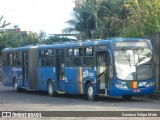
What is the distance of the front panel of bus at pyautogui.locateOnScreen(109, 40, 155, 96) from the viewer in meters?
22.9

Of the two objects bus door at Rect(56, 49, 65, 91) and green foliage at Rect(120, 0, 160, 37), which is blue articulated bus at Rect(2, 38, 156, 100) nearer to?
bus door at Rect(56, 49, 65, 91)

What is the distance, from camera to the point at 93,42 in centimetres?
2434

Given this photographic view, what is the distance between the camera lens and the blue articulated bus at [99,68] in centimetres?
2300

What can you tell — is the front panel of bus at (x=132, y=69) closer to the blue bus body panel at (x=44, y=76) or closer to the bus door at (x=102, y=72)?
the bus door at (x=102, y=72)

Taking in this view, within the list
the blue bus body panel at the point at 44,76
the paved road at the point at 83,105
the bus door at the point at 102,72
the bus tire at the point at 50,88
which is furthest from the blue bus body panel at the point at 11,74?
the bus door at the point at 102,72

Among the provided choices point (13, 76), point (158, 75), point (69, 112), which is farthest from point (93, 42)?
point (13, 76)

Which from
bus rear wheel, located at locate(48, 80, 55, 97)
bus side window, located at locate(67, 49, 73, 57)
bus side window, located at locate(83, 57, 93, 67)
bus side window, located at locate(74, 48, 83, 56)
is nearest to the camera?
bus side window, located at locate(83, 57, 93, 67)

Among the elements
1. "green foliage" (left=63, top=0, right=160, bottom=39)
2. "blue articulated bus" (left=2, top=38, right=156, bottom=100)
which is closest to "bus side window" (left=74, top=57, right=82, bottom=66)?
"blue articulated bus" (left=2, top=38, right=156, bottom=100)

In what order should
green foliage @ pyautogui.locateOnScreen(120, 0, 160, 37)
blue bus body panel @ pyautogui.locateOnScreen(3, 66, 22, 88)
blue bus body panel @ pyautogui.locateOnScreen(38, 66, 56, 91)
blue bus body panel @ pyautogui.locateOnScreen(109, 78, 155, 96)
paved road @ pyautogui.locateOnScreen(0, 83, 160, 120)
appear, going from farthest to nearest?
blue bus body panel @ pyautogui.locateOnScreen(3, 66, 22, 88)
green foliage @ pyautogui.locateOnScreen(120, 0, 160, 37)
blue bus body panel @ pyautogui.locateOnScreen(38, 66, 56, 91)
blue bus body panel @ pyautogui.locateOnScreen(109, 78, 155, 96)
paved road @ pyautogui.locateOnScreen(0, 83, 160, 120)

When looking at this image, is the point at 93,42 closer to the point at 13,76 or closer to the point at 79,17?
the point at 13,76

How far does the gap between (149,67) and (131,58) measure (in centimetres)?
95

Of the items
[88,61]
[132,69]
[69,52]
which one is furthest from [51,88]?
[132,69]

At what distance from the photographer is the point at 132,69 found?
23078 millimetres

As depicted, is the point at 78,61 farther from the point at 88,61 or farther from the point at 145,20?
the point at 145,20
